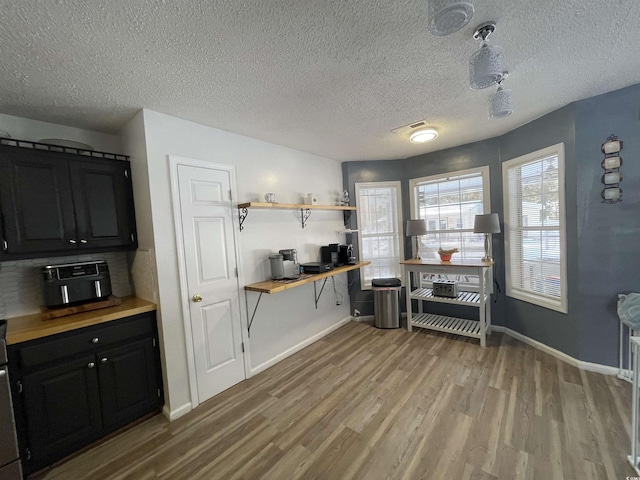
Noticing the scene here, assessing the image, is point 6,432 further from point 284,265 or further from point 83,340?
Result: point 284,265

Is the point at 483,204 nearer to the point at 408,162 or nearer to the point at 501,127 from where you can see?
the point at 501,127

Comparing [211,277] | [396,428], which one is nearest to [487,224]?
[396,428]

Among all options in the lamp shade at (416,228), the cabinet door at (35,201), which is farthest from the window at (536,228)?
the cabinet door at (35,201)

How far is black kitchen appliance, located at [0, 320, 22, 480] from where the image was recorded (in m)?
1.44

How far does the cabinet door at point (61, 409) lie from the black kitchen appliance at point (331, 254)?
242 cm

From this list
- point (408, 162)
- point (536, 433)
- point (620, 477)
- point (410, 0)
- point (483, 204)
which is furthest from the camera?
point (408, 162)

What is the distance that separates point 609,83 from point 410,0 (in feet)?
6.89

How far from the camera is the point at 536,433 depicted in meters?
1.68

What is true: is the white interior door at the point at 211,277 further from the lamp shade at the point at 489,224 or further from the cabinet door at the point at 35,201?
the lamp shade at the point at 489,224

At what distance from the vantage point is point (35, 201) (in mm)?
1781

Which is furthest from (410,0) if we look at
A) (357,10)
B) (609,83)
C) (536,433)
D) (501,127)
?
(536,433)

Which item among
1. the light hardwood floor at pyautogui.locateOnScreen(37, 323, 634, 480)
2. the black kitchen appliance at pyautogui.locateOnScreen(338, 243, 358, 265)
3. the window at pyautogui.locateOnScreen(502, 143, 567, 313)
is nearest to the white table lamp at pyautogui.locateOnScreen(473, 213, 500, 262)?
the window at pyautogui.locateOnScreen(502, 143, 567, 313)

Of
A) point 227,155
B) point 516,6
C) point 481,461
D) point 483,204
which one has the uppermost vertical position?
point 516,6

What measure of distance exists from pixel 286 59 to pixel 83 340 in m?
2.29
